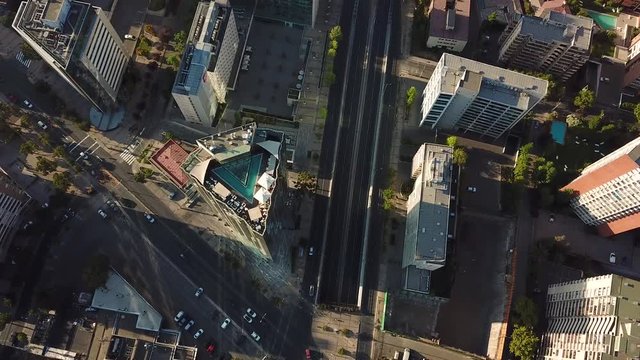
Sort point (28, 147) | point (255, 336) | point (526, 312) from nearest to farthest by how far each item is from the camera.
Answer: point (526, 312), point (255, 336), point (28, 147)

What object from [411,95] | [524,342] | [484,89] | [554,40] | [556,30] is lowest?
[524,342]

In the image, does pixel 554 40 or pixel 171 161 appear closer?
pixel 171 161

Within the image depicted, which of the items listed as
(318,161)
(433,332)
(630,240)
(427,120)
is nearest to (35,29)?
(318,161)

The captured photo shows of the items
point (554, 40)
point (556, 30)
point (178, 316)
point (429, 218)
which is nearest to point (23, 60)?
point (178, 316)

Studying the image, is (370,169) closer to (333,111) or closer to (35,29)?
(333,111)

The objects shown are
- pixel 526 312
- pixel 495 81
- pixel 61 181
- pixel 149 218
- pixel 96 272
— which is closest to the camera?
pixel 526 312

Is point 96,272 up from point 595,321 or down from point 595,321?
down

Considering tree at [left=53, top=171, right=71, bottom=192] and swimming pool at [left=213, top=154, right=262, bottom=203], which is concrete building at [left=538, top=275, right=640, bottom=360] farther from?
tree at [left=53, top=171, right=71, bottom=192]

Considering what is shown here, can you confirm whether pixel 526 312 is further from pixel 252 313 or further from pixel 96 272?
pixel 96 272
